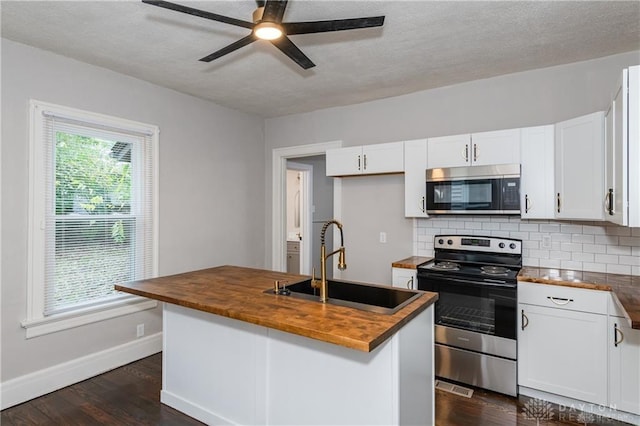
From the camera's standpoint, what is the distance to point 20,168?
2.65 m

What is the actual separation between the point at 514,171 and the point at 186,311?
2.74 meters

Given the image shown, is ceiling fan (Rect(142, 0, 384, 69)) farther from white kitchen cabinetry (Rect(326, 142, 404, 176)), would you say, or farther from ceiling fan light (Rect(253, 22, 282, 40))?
white kitchen cabinetry (Rect(326, 142, 404, 176))

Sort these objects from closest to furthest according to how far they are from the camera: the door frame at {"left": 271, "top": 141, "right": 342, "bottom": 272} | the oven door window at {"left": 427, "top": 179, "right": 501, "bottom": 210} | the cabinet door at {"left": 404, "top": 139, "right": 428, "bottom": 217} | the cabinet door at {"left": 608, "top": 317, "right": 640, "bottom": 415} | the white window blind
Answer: the cabinet door at {"left": 608, "top": 317, "right": 640, "bottom": 415} → the white window blind → the oven door window at {"left": 427, "top": 179, "right": 501, "bottom": 210} → the cabinet door at {"left": 404, "top": 139, "right": 428, "bottom": 217} → the door frame at {"left": 271, "top": 141, "right": 342, "bottom": 272}

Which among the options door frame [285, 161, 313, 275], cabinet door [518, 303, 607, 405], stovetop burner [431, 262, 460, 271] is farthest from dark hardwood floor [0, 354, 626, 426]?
door frame [285, 161, 313, 275]

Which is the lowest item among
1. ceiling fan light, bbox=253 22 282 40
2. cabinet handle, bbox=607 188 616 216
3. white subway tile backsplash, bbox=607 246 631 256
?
white subway tile backsplash, bbox=607 246 631 256

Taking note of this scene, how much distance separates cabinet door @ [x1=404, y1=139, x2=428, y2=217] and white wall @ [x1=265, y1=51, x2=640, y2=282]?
384mm

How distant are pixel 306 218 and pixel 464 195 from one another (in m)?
3.38

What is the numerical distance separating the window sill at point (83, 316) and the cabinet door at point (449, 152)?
3.08 m

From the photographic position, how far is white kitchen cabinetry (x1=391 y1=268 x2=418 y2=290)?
3117 millimetres

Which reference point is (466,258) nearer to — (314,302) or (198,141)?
(314,302)

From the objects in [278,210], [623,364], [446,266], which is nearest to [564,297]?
[623,364]

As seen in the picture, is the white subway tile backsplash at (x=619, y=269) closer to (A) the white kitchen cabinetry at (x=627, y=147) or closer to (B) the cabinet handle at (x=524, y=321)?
(B) the cabinet handle at (x=524, y=321)

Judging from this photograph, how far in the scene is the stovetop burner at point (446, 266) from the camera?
9.79 ft

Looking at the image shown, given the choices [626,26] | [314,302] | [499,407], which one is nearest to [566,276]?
[499,407]
